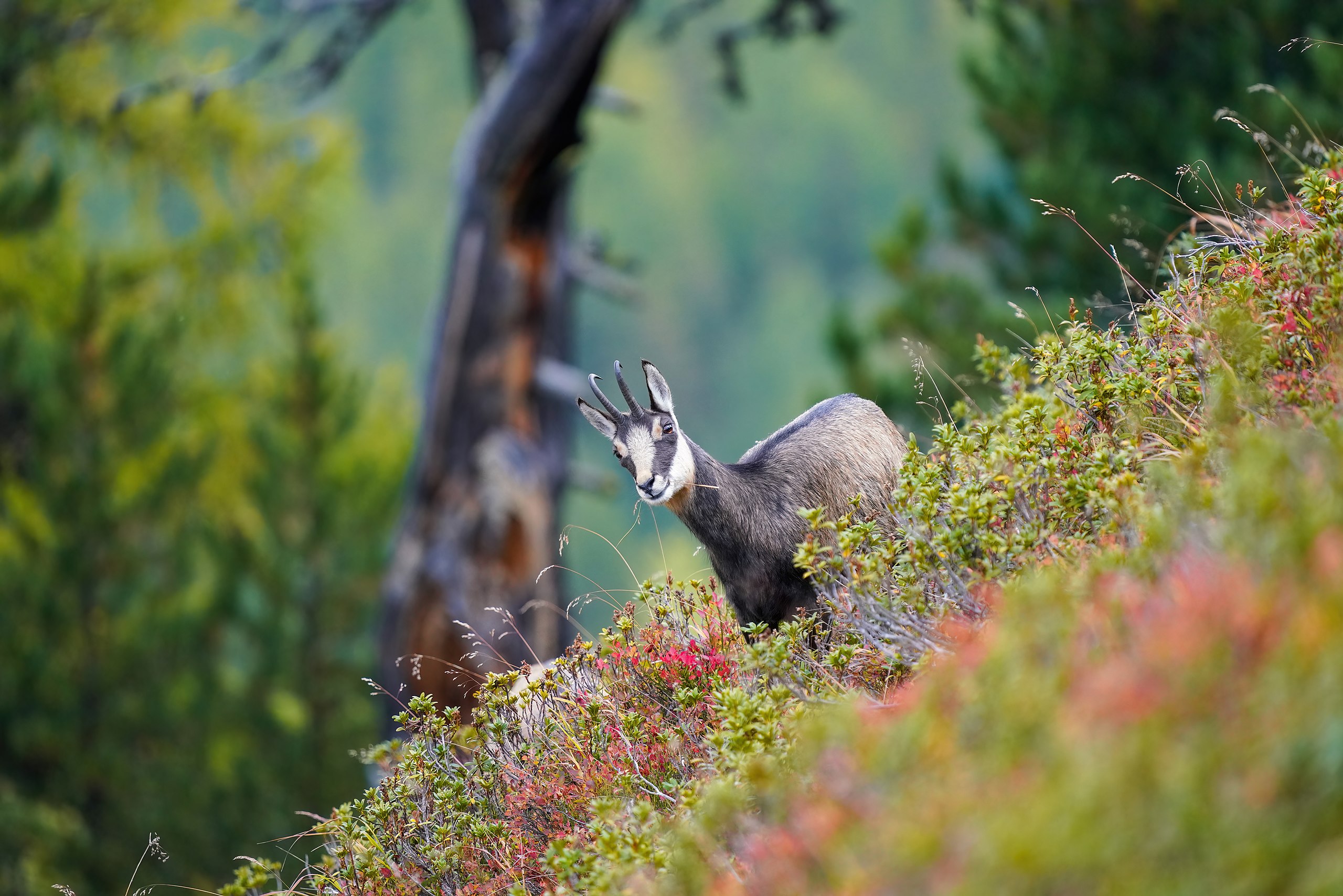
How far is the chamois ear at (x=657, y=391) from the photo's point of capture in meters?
5.81

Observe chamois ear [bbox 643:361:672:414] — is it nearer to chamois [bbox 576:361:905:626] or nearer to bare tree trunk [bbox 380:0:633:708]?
chamois [bbox 576:361:905:626]

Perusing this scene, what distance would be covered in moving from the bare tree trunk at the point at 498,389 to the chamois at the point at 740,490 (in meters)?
6.19

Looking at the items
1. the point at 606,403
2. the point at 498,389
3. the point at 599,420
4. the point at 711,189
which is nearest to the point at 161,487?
the point at 498,389

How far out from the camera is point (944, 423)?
5.11m

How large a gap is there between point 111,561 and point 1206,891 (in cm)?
2043

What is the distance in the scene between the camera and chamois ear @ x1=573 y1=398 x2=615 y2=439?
593cm

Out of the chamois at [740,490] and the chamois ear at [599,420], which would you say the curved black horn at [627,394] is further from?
the chamois ear at [599,420]

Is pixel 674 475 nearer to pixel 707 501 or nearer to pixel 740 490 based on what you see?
pixel 707 501

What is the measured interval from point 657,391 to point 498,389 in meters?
7.02

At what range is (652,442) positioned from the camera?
19.0 feet

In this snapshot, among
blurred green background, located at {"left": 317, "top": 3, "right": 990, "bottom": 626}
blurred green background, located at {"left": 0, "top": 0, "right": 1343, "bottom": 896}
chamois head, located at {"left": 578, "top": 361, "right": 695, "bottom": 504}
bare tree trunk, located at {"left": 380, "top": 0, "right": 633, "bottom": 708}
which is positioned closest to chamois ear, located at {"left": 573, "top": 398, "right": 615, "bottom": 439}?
chamois head, located at {"left": 578, "top": 361, "right": 695, "bottom": 504}

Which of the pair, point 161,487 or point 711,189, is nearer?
point 161,487

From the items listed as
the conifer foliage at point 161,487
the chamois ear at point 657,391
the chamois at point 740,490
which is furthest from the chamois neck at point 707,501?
the conifer foliage at point 161,487

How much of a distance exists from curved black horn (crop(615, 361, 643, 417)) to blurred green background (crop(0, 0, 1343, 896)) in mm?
6673
